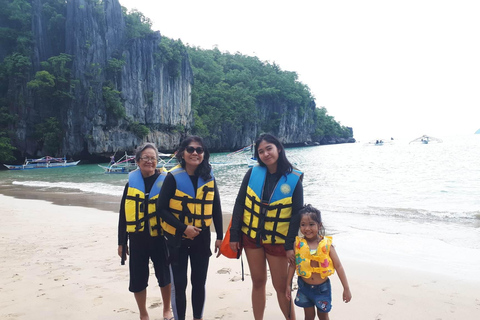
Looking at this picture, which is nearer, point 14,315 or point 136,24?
point 14,315

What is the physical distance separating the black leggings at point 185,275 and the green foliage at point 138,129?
4002cm

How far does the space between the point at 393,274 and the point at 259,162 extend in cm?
270

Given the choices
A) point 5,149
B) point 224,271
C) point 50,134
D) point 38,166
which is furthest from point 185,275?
point 50,134

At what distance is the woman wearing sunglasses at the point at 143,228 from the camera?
269 cm

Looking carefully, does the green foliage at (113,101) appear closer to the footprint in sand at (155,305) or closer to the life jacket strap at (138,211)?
the footprint in sand at (155,305)

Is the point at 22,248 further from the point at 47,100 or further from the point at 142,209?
the point at 47,100

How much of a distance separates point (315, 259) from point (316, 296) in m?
0.26

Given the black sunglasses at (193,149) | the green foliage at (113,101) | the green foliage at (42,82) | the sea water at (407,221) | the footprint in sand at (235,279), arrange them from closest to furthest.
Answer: the black sunglasses at (193,149), the footprint in sand at (235,279), the sea water at (407,221), the green foliage at (42,82), the green foliage at (113,101)

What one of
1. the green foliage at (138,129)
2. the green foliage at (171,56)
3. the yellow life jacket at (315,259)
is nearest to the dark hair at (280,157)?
the yellow life jacket at (315,259)

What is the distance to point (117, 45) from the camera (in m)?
41.0

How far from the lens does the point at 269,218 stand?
2430 millimetres

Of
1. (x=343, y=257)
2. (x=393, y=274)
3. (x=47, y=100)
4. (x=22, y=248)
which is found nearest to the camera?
(x=393, y=274)

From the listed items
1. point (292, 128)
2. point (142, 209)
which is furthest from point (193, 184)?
point (292, 128)

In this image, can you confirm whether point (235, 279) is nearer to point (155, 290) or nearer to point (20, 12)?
point (155, 290)
